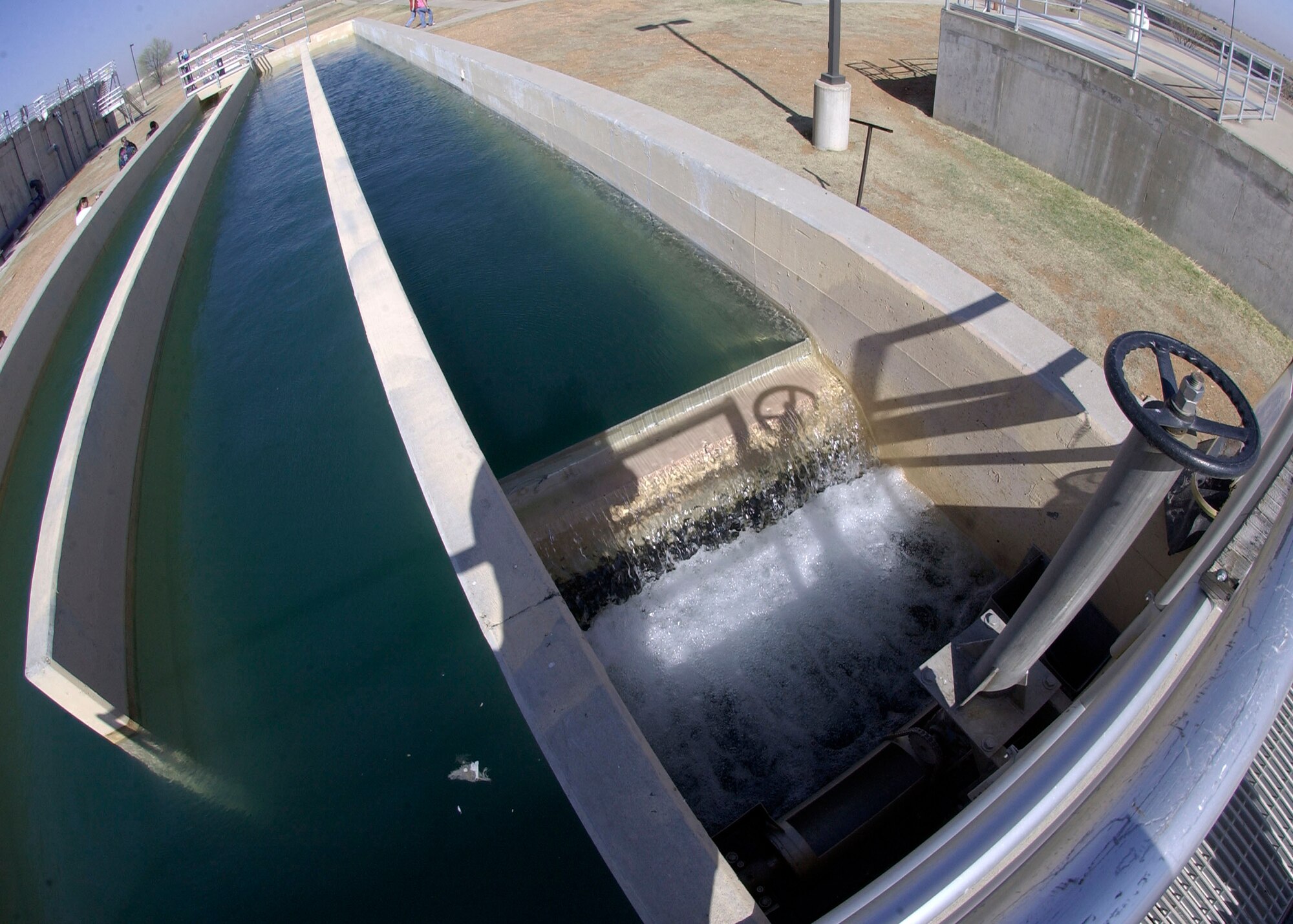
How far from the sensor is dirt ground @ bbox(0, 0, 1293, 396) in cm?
827

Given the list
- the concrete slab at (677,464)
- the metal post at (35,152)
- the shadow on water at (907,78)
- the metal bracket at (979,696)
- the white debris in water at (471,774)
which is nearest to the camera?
the metal bracket at (979,696)

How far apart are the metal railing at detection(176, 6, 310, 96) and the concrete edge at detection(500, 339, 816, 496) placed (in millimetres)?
24211

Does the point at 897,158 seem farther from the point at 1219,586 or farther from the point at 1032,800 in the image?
the point at 1032,800

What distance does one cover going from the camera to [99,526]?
7.83 m

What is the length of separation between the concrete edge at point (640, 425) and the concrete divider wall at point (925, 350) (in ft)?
3.73

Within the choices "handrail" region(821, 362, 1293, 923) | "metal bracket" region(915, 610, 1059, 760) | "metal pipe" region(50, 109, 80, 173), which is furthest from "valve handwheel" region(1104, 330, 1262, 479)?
"metal pipe" region(50, 109, 80, 173)

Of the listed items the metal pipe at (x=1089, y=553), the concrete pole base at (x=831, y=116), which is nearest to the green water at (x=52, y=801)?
the metal pipe at (x=1089, y=553)

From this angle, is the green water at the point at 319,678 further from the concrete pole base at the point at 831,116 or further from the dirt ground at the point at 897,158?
the concrete pole base at the point at 831,116

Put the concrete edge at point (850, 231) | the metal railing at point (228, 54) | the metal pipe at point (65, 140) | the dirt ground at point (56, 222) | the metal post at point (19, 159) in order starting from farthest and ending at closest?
the metal pipe at point (65, 140)
the metal post at point (19, 159)
the metal railing at point (228, 54)
the dirt ground at point (56, 222)
the concrete edge at point (850, 231)

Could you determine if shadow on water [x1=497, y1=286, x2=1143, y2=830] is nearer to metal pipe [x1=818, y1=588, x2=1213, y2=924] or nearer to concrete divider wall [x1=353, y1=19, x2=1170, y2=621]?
concrete divider wall [x1=353, y1=19, x2=1170, y2=621]

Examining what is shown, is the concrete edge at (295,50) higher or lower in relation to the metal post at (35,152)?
higher

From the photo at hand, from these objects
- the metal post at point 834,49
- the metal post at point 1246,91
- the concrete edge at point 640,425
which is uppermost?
the metal post at point 834,49

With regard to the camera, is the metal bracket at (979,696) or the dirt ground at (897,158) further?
the dirt ground at (897,158)

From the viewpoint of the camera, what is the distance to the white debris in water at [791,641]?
6.88m
